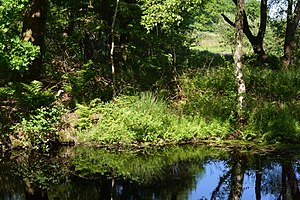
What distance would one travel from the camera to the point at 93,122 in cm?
1171

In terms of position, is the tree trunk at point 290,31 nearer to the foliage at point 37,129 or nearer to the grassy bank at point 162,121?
the grassy bank at point 162,121

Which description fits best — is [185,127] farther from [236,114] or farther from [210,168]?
[210,168]

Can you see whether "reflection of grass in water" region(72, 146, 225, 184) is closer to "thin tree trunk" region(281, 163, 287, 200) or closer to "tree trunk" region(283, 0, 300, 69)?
"thin tree trunk" region(281, 163, 287, 200)

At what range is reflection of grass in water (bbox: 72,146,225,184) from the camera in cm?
892

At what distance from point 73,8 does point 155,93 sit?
13.9 ft

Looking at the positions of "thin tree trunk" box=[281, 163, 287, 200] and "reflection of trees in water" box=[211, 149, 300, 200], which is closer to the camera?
"thin tree trunk" box=[281, 163, 287, 200]

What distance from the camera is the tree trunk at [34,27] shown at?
1203 cm

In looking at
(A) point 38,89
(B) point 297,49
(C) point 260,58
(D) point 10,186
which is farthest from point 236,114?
(B) point 297,49

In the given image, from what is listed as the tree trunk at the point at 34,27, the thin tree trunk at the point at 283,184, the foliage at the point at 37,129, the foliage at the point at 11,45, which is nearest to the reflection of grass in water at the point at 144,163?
the foliage at the point at 37,129

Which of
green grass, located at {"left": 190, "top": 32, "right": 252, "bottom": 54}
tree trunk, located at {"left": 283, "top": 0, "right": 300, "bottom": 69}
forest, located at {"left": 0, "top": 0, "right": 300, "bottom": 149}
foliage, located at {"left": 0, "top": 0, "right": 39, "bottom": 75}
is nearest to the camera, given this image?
foliage, located at {"left": 0, "top": 0, "right": 39, "bottom": 75}

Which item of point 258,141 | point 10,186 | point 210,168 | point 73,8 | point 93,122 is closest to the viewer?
point 10,186

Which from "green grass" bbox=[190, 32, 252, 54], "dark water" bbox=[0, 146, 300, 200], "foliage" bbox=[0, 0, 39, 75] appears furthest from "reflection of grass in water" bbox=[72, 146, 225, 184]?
"green grass" bbox=[190, 32, 252, 54]

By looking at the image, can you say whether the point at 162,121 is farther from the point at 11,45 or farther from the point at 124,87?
the point at 11,45

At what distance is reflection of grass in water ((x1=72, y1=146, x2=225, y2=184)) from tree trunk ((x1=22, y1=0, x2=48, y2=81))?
110 inches
